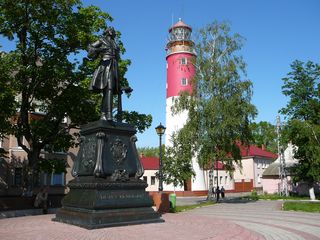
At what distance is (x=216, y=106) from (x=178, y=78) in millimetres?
20270

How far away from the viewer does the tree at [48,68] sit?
20188 mm

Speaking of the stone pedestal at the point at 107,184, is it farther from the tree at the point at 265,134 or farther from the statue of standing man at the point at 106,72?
the tree at the point at 265,134

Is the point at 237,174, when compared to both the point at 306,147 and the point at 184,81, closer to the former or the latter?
the point at 184,81

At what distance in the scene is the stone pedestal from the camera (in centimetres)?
1150

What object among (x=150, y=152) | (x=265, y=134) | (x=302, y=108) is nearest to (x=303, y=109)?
(x=302, y=108)

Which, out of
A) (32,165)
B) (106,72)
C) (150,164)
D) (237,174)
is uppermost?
(106,72)

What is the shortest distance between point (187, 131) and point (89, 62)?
10.2m

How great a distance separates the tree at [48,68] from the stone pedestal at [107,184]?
8269 millimetres

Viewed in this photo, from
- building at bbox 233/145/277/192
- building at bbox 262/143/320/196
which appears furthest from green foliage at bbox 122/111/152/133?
building at bbox 233/145/277/192

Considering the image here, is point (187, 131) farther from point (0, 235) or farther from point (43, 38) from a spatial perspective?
point (0, 235)

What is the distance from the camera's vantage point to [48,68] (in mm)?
20672

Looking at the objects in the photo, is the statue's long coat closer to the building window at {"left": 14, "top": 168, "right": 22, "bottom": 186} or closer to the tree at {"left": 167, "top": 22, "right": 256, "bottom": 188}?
the tree at {"left": 167, "top": 22, "right": 256, "bottom": 188}

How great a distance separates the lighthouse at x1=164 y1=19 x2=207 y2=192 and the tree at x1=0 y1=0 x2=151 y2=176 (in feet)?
77.4

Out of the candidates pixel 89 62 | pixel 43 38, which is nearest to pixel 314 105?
pixel 89 62
